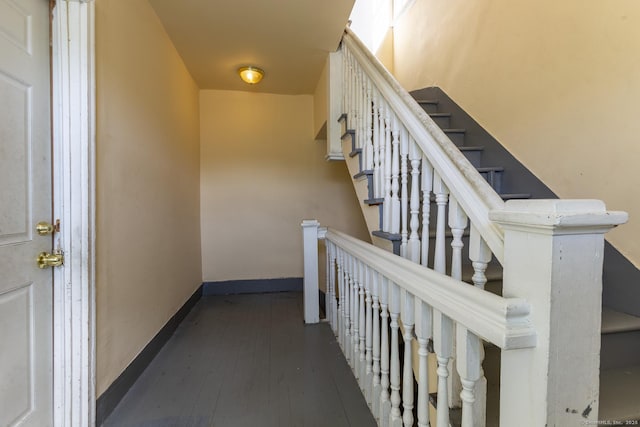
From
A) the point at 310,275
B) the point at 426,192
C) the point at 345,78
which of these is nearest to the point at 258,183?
the point at 310,275

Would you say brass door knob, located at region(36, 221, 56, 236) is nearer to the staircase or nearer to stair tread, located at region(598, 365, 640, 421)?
the staircase

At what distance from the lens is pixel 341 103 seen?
100 inches

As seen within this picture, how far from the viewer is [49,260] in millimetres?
1147

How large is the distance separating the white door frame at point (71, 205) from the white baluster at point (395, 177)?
1.40 meters

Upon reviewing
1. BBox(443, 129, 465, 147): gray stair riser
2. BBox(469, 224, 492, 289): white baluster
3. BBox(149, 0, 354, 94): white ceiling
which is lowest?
BBox(469, 224, 492, 289): white baluster

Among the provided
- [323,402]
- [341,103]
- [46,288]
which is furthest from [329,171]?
[46,288]

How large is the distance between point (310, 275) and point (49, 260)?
1.68 metres

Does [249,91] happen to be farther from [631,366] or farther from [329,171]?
[631,366]

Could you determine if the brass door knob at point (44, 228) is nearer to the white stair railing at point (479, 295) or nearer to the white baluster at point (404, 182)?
the white stair railing at point (479, 295)

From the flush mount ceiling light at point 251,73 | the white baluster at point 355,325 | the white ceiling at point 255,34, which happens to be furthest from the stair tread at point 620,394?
the flush mount ceiling light at point 251,73

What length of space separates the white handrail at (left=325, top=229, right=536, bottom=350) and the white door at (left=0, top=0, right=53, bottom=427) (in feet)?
4.54

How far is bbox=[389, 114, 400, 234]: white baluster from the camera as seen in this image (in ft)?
4.61

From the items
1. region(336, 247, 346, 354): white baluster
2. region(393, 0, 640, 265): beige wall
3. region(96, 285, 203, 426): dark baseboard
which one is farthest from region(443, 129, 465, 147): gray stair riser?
region(96, 285, 203, 426): dark baseboard

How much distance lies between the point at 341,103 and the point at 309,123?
3.44ft
